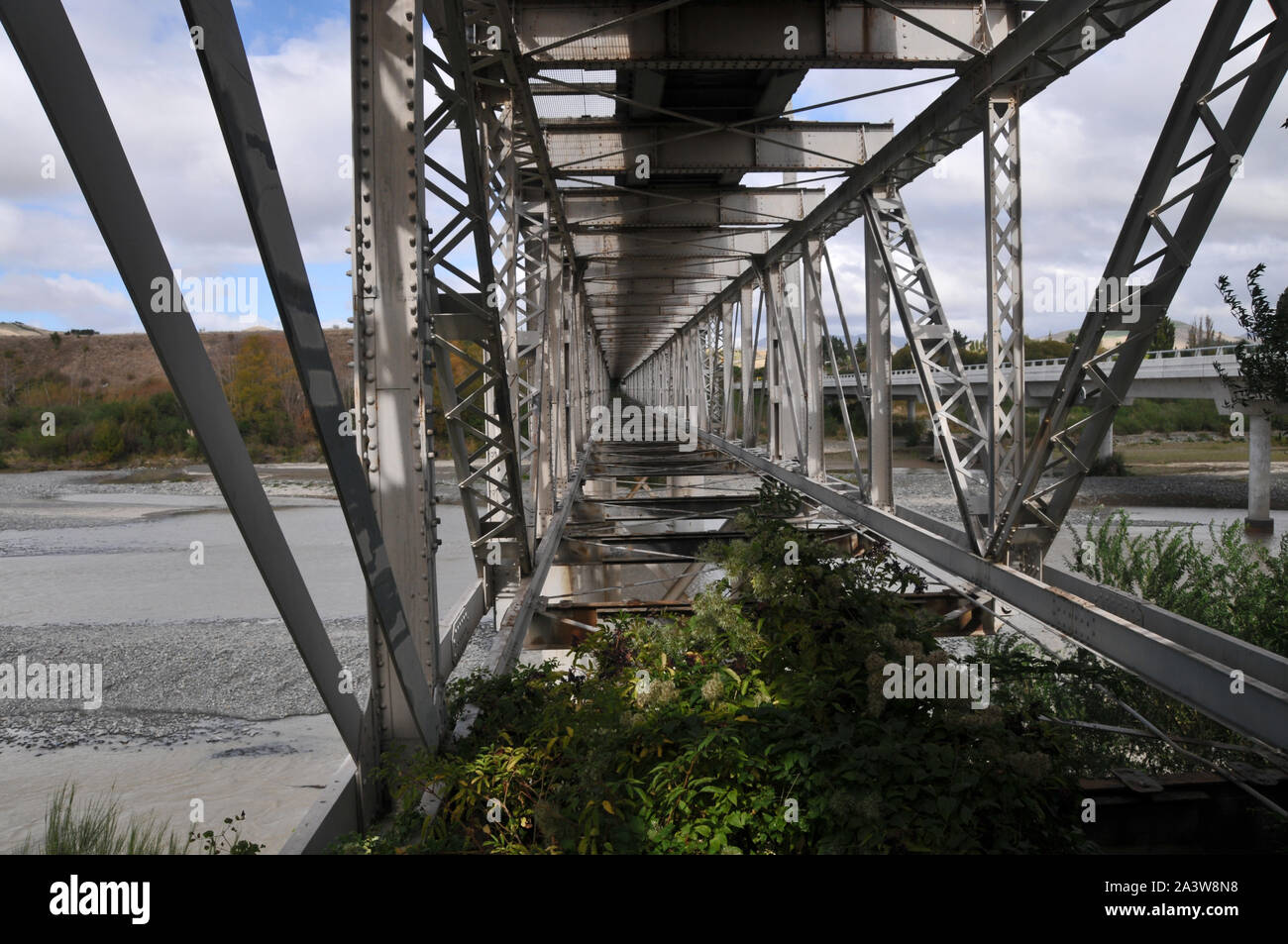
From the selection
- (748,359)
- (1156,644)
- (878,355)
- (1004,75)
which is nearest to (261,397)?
(748,359)

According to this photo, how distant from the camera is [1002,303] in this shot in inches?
276

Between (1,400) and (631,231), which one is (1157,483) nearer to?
(631,231)

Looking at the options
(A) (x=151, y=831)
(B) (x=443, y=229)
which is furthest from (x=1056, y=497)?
(A) (x=151, y=831)

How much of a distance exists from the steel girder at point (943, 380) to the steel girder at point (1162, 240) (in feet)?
2.41

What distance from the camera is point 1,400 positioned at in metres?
53.2

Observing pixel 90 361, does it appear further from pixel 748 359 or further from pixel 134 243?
pixel 134 243

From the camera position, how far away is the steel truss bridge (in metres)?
2.71

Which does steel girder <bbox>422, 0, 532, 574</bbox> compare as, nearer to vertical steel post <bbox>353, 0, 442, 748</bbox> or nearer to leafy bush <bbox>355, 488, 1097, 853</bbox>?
vertical steel post <bbox>353, 0, 442, 748</bbox>

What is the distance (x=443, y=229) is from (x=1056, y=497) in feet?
16.2

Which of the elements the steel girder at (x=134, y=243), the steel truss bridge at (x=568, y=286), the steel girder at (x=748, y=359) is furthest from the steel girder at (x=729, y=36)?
the steel girder at (x=748, y=359)

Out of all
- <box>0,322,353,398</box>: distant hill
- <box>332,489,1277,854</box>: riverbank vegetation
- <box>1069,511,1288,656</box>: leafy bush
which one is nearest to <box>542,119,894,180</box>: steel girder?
<box>1069,511,1288,656</box>: leafy bush

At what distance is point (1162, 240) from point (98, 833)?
38.5ft

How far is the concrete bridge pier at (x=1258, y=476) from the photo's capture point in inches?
940

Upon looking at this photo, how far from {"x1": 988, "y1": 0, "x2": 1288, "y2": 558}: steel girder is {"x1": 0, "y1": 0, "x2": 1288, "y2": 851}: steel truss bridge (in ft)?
0.06
